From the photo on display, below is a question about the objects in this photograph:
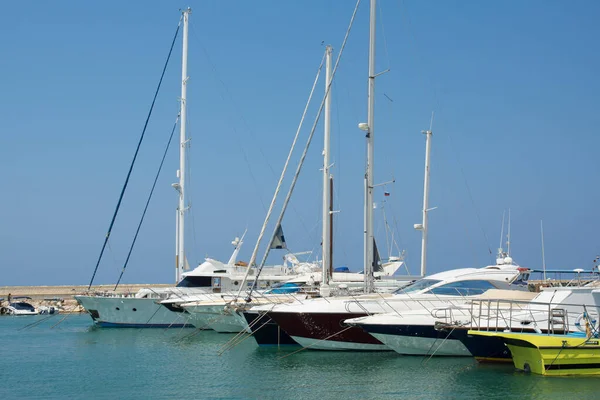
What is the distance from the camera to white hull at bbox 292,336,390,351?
2567 cm

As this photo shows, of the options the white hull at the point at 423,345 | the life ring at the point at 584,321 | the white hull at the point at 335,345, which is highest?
the life ring at the point at 584,321

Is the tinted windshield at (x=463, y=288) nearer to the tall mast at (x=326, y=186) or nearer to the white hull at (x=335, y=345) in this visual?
the white hull at (x=335, y=345)

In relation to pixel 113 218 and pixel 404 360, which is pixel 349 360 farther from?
pixel 113 218

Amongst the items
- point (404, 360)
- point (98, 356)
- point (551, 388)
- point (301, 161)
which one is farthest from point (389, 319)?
point (98, 356)

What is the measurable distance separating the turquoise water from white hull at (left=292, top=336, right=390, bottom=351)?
0.29 meters

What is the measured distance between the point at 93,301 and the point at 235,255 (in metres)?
7.49

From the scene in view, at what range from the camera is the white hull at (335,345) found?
84.2 ft

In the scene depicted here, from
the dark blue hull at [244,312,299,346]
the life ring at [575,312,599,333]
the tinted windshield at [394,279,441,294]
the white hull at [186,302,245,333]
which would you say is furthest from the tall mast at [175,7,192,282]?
the life ring at [575,312,599,333]

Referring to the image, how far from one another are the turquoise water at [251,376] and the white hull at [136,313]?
7826 mm

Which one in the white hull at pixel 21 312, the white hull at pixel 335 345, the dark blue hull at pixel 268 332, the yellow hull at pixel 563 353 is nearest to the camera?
the yellow hull at pixel 563 353

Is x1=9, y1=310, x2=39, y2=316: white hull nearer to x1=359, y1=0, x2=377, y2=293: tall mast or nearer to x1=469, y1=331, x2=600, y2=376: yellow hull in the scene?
x1=359, y1=0, x2=377, y2=293: tall mast

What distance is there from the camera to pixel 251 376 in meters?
22.5

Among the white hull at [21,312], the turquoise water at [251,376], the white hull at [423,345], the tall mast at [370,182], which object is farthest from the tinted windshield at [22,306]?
the white hull at [423,345]

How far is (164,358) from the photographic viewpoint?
90.0 ft
